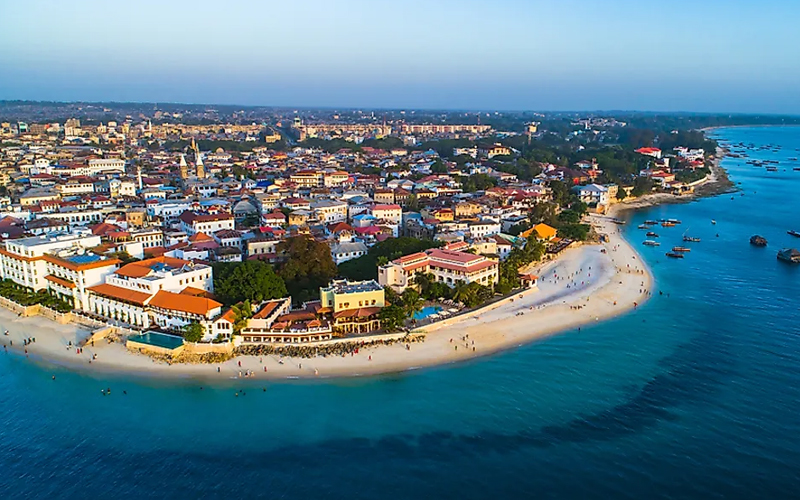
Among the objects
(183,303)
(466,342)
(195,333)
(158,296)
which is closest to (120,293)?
(158,296)

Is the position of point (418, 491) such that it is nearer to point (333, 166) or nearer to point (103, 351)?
point (103, 351)

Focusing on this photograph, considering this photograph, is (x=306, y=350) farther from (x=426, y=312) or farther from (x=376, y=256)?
(x=376, y=256)

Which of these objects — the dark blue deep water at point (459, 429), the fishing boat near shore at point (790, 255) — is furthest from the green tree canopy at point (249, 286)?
the fishing boat near shore at point (790, 255)

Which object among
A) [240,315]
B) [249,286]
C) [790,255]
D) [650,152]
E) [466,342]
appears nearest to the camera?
[240,315]

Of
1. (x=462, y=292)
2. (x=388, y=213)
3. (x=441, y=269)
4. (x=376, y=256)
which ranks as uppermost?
(x=388, y=213)

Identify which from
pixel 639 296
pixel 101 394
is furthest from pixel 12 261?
pixel 639 296

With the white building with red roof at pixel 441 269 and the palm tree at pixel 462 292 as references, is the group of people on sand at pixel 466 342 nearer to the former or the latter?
the palm tree at pixel 462 292
